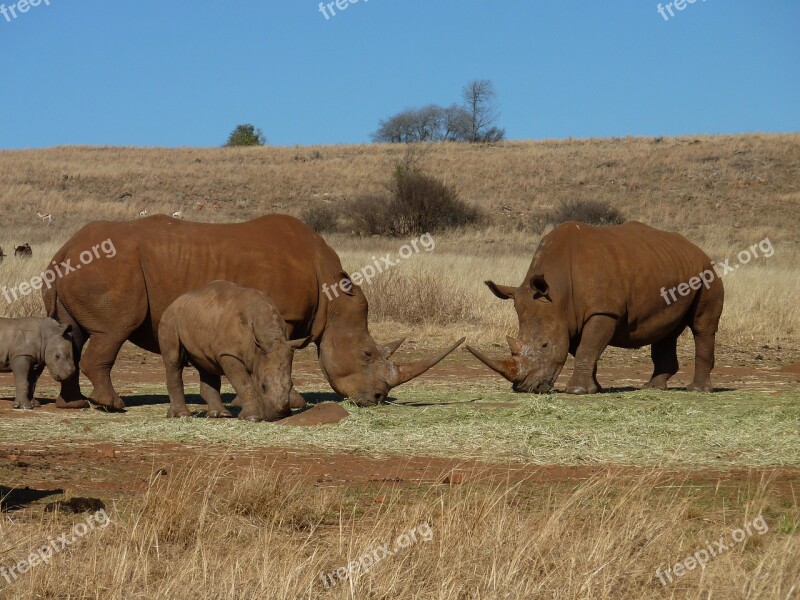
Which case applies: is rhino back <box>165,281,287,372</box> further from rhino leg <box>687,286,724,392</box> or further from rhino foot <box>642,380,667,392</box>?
rhino leg <box>687,286,724,392</box>

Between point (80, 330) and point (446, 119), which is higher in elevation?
point (446, 119)

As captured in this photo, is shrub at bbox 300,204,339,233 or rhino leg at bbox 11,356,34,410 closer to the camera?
rhino leg at bbox 11,356,34,410

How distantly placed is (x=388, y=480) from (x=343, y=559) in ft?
7.07

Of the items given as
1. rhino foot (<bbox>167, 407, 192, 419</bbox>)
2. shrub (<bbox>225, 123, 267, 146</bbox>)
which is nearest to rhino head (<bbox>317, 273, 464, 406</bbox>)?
rhino foot (<bbox>167, 407, 192, 419</bbox>)

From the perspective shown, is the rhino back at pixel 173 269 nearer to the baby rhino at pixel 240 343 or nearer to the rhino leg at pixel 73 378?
the rhino leg at pixel 73 378

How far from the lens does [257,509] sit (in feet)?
Answer: 22.8

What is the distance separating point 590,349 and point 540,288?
2.87 ft

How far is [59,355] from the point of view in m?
11.5

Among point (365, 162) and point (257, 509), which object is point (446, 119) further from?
point (257, 509)

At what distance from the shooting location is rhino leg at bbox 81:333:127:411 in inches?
459

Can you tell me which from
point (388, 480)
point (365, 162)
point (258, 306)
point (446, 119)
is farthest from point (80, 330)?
point (446, 119)

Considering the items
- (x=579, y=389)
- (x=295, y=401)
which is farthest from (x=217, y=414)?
(x=579, y=389)

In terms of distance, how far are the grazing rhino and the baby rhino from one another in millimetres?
2623

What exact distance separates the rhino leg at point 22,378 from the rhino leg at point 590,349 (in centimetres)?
556
